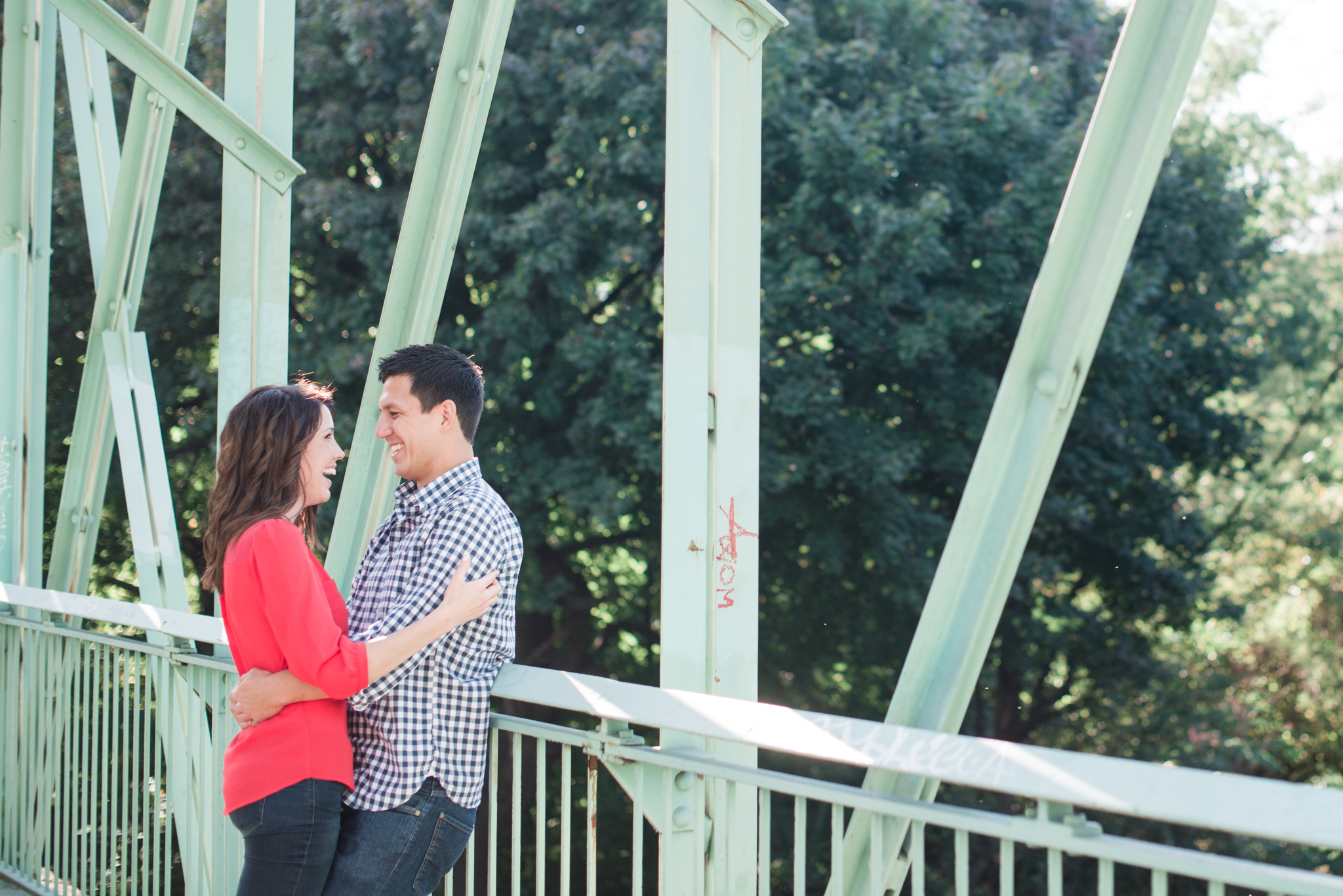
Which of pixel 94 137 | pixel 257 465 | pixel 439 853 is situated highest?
pixel 94 137

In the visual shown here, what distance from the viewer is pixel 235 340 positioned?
3.41 metres

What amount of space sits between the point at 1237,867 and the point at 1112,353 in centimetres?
850

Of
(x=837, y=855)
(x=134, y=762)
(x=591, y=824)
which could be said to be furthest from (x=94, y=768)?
(x=837, y=855)

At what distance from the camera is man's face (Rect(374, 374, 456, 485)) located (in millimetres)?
1929

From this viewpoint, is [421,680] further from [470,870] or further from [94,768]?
[94,768]

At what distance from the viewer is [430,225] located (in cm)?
315

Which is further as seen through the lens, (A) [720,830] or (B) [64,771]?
(B) [64,771]

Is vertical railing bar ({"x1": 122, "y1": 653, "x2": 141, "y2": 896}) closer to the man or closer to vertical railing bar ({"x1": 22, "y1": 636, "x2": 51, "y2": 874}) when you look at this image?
vertical railing bar ({"x1": 22, "y1": 636, "x2": 51, "y2": 874})

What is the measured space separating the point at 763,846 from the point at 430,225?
6.65ft

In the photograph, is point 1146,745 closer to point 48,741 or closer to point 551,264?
point 551,264

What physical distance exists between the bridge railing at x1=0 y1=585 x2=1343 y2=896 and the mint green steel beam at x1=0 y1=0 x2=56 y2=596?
888 millimetres

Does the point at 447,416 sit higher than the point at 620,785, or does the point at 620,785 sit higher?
the point at 447,416

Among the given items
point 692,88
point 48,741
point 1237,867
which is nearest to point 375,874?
point 1237,867

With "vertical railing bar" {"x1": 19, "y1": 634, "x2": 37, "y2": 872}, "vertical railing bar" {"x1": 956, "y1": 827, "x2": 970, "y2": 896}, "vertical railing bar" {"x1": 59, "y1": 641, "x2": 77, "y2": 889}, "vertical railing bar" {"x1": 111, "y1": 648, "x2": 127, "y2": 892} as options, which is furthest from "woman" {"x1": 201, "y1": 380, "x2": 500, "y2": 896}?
"vertical railing bar" {"x1": 19, "y1": 634, "x2": 37, "y2": 872}
